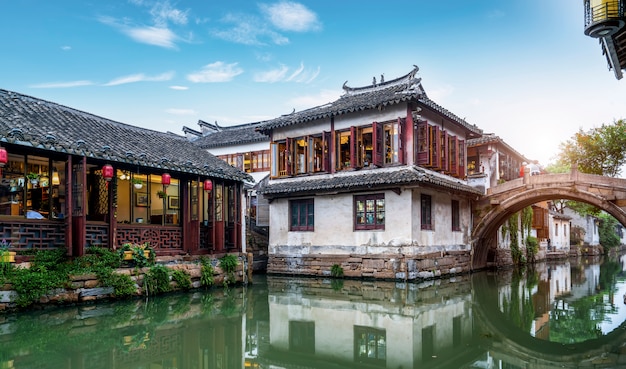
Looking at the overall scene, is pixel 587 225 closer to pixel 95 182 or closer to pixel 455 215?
pixel 455 215

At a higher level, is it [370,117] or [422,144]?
[370,117]

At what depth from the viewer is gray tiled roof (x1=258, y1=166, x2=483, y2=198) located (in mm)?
15273

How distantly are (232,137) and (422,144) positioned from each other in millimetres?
12067

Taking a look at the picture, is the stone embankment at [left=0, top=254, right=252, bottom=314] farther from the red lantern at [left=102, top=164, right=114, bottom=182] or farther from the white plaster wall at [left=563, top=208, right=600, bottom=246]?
the white plaster wall at [left=563, top=208, right=600, bottom=246]

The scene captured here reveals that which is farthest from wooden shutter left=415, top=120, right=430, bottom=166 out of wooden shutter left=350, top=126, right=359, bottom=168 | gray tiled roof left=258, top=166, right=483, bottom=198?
wooden shutter left=350, top=126, right=359, bottom=168

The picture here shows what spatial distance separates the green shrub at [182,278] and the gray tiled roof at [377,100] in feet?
24.7

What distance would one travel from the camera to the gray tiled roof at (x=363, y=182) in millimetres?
15273

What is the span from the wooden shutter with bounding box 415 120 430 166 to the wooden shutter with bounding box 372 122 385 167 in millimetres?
1142

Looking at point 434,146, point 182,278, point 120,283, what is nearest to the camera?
point 120,283

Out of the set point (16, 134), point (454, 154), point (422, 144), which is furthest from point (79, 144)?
point (454, 154)

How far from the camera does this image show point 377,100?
16.8 m

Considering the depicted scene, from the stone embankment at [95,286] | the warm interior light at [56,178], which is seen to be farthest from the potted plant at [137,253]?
the warm interior light at [56,178]

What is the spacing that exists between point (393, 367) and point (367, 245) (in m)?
10.1

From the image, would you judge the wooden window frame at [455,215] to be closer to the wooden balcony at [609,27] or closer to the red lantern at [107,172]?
the wooden balcony at [609,27]
